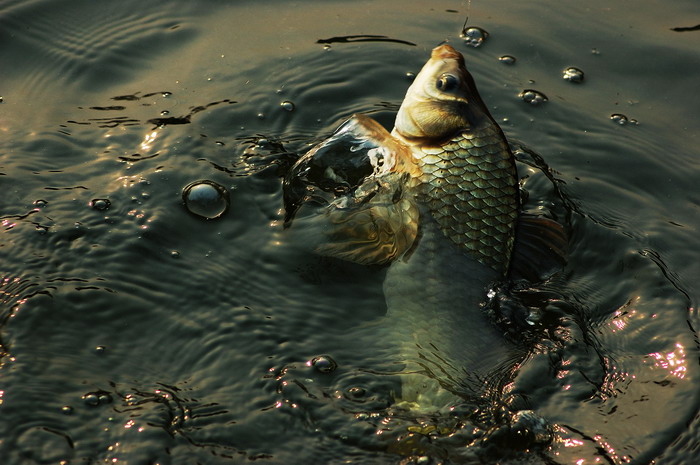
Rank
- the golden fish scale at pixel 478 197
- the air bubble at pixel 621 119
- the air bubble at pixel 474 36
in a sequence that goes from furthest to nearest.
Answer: the air bubble at pixel 474 36 → the air bubble at pixel 621 119 → the golden fish scale at pixel 478 197

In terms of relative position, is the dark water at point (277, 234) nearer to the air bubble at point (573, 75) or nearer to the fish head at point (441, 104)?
the air bubble at point (573, 75)

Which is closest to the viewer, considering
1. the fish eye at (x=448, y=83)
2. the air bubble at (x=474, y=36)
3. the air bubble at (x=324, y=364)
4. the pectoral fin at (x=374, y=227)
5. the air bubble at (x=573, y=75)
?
the air bubble at (x=324, y=364)

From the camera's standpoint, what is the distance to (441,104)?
12.7 ft

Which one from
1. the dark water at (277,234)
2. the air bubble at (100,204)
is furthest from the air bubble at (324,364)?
the air bubble at (100,204)

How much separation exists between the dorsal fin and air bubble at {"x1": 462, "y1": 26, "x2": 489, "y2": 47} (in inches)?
87.5

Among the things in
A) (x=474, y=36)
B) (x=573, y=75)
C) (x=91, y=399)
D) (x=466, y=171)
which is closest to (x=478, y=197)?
(x=466, y=171)

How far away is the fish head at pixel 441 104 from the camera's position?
12.4 ft

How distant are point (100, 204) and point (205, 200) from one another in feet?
1.70

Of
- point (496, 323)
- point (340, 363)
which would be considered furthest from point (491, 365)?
point (340, 363)

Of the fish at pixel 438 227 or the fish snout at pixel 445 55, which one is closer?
the fish at pixel 438 227

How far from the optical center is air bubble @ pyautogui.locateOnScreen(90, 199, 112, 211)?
3.94 metres

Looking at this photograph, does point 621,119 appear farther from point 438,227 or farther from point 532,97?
point 438,227

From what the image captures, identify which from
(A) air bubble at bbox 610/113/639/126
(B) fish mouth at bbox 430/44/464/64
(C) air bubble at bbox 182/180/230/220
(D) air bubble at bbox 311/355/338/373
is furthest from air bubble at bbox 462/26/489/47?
(D) air bubble at bbox 311/355/338/373

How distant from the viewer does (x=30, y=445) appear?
2.90 meters
